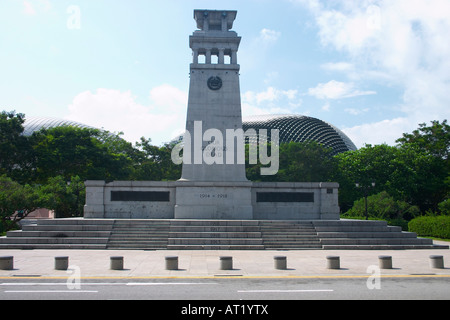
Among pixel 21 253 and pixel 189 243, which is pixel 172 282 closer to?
pixel 189 243

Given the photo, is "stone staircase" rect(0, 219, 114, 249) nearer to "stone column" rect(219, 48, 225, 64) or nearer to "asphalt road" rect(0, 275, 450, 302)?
"asphalt road" rect(0, 275, 450, 302)

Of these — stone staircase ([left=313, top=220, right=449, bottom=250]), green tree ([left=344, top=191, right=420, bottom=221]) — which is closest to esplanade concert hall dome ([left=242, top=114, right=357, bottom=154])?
green tree ([left=344, top=191, right=420, bottom=221])

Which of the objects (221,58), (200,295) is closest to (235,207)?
(221,58)

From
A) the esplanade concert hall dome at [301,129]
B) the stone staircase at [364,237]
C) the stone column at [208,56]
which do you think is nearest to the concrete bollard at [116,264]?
the stone staircase at [364,237]

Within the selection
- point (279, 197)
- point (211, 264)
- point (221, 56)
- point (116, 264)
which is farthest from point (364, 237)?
point (221, 56)

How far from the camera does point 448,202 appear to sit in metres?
33.8

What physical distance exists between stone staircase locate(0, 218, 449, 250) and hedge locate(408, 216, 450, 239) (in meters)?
7.26

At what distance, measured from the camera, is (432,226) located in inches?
1192

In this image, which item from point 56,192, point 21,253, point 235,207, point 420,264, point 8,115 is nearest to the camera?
point 420,264

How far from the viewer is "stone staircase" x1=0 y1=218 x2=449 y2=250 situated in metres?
21.1

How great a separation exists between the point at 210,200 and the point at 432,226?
17.9 meters

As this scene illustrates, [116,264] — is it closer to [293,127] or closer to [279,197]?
[279,197]

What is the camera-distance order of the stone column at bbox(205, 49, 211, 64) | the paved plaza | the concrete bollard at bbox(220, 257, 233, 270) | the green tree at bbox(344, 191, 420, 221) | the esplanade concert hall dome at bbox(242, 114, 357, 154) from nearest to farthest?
the paved plaza
the concrete bollard at bbox(220, 257, 233, 270)
the stone column at bbox(205, 49, 211, 64)
the green tree at bbox(344, 191, 420, 221)
the esplanade concert hall dome at bbox(242, 114, 357, 154)
